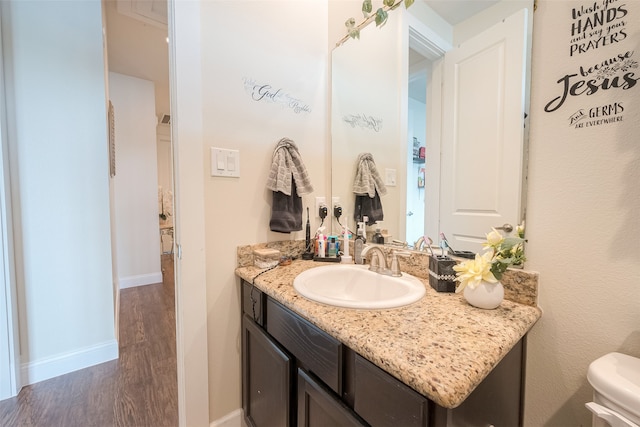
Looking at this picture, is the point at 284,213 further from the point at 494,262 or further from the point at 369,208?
the point at 494,262

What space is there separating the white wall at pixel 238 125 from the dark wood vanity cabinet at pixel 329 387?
5.3 inches

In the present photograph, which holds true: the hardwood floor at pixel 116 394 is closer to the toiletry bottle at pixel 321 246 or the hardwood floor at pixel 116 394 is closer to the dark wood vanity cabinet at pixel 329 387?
the dark wood vanity cabinet at pixel 329 387

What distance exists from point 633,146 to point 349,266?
0.91 m

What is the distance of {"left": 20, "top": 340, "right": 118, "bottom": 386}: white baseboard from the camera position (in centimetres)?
163

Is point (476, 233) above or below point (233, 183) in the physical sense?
below

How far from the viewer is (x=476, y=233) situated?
0.94 metres

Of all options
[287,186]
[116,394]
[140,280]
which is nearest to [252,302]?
[287,186]

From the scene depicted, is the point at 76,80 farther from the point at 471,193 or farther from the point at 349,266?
the point at 471,193

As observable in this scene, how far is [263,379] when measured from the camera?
3.41ft

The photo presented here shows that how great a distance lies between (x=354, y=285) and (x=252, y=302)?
45 centimetres

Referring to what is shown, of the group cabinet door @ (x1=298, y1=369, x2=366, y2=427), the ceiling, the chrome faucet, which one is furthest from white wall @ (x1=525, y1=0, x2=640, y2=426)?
cabinet door @ (x1=298, y1=369, x2=366, y2=427)

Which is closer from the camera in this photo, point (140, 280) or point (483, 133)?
point (483, 133)

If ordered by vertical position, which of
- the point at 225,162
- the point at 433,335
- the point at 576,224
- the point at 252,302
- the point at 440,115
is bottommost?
the point at 252,302

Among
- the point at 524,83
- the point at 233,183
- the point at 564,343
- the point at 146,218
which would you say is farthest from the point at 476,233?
the point at 146,218
